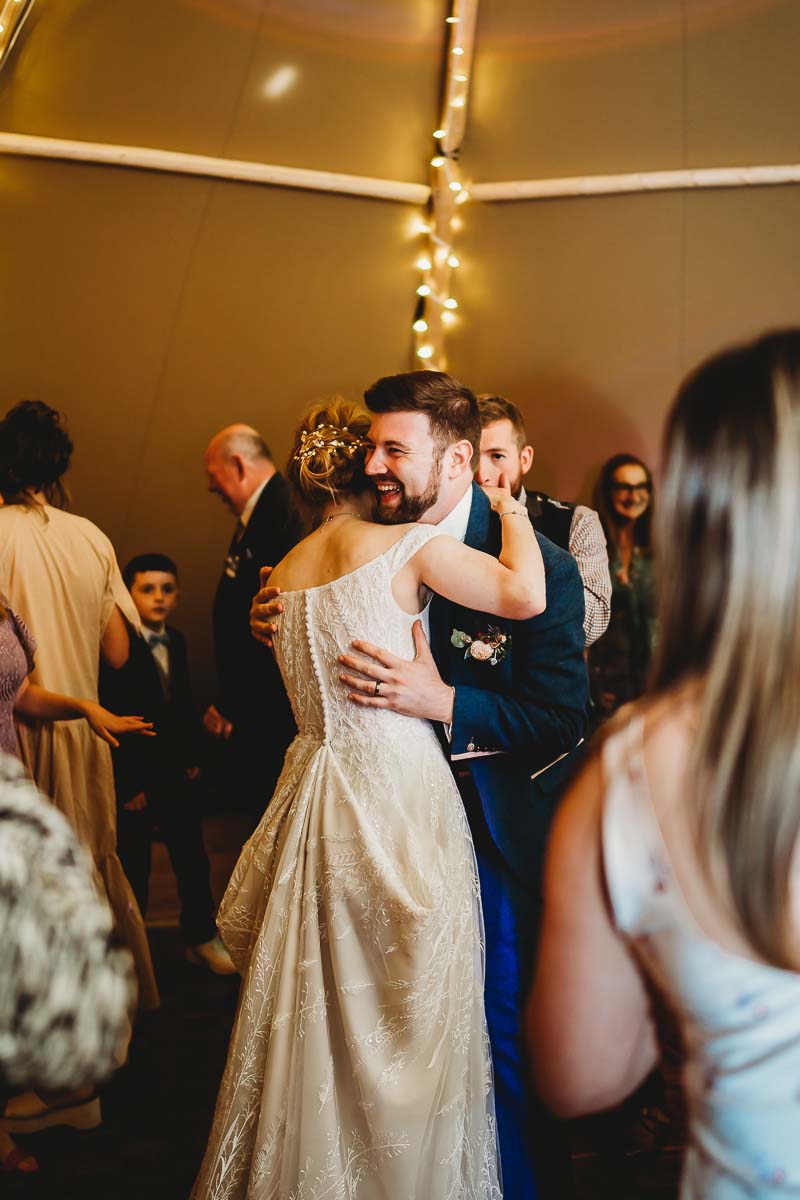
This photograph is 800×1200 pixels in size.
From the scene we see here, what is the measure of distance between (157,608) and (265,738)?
849 millimetres

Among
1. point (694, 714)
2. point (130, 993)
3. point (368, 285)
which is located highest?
point (368, 285)

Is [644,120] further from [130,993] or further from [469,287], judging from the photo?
[130,993]

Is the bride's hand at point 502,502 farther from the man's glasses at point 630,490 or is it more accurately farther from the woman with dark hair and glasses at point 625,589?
the man's glasses at point 630,490

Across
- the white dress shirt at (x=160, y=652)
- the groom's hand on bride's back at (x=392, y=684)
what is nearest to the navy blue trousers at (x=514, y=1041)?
the groom's hand on bride's back at (x=392, y=684)

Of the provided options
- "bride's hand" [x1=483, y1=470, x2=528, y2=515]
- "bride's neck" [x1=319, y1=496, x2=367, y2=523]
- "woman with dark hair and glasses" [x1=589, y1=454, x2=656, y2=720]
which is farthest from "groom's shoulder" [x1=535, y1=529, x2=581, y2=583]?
"woman with dark hair and glasses" [x1=589, y1=454, x2=656, y2=720]

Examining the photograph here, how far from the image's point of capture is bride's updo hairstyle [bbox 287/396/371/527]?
2.01 meters

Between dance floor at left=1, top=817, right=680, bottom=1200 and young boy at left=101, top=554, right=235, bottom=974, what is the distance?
0.39m

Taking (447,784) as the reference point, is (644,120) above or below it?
above

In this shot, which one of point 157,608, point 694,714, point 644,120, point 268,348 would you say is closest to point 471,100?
point 644,120

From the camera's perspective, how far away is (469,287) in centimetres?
465

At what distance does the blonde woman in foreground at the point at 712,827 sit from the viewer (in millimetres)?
769

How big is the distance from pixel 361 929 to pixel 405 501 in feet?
2.64

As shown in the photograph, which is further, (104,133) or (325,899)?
(104,133)

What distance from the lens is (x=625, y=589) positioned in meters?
4.01
